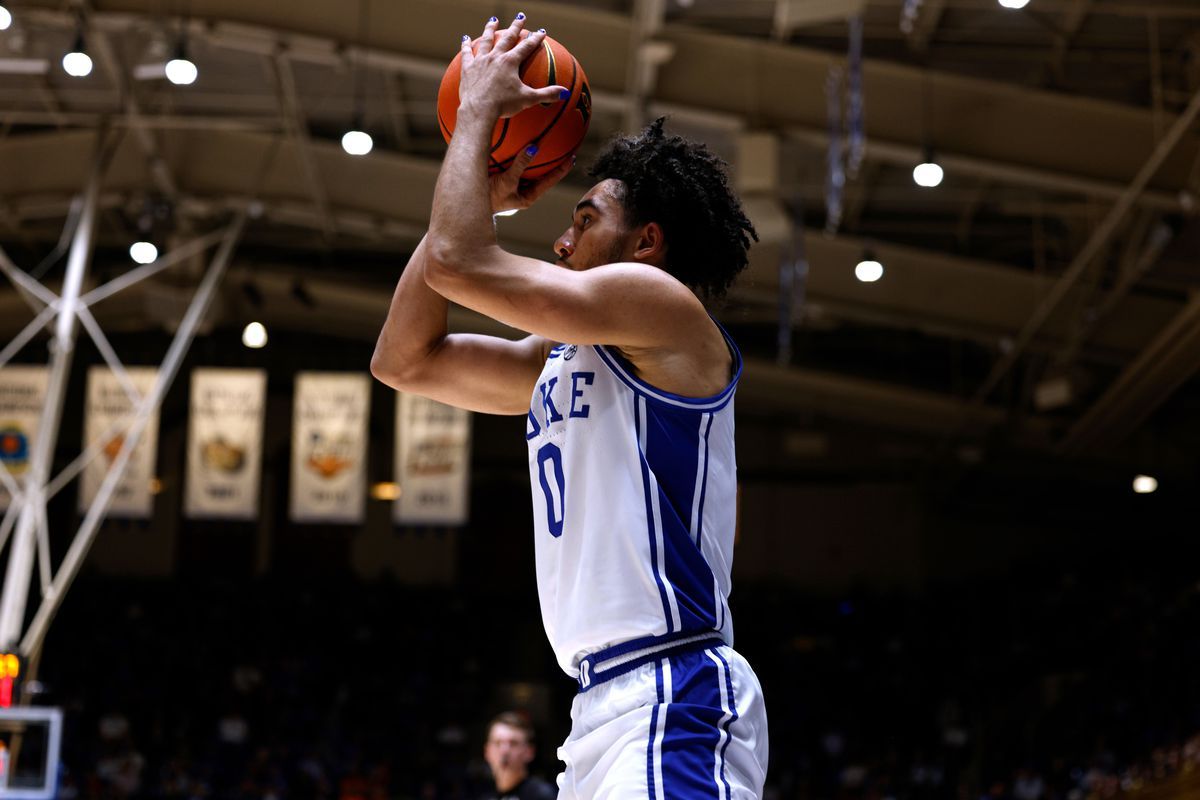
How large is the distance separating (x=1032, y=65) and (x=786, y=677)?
1101 centimetres

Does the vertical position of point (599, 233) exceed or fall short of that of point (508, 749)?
it exceeds it

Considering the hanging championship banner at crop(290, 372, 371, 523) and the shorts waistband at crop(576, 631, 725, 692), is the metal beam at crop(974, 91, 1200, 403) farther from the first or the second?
the shorts waistband at crop(576, 631, 725, 692)

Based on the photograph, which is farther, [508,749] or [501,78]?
[508,749]

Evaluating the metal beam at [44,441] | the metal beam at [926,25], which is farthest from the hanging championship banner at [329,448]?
the metal beam at [926,25]

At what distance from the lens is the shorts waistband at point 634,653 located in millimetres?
2266

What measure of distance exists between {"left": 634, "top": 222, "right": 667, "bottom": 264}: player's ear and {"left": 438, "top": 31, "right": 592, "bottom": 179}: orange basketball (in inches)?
10.4

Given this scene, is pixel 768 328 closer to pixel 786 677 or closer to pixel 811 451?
pixel 811 451

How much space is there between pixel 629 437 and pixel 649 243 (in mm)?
356

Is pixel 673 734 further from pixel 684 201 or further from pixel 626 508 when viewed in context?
pixel 684 201

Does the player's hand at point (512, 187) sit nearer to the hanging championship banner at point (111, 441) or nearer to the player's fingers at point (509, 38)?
the player's fingers at point (509, 38)

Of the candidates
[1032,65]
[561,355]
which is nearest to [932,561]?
[1032,65]

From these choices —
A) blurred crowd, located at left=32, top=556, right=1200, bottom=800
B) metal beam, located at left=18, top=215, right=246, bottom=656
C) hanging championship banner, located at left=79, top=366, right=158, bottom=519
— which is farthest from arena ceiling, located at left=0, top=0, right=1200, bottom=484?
blurred crowd, located at left=32, top=556, right=1200, bottom=800

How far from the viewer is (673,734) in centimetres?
218

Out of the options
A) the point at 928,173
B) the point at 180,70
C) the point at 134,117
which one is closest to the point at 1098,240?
the point at 928,173
